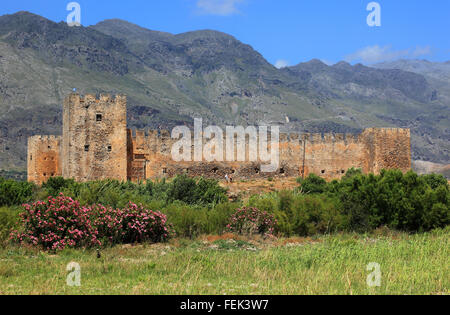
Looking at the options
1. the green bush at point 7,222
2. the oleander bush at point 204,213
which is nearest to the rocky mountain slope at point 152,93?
the oleander bush at point 204,213

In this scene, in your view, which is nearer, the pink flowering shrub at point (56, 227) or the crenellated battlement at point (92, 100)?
the pink flowering shrub at point (56, 227)

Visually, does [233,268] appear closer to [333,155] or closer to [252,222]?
[252,222]

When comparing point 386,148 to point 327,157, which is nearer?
point 386,148

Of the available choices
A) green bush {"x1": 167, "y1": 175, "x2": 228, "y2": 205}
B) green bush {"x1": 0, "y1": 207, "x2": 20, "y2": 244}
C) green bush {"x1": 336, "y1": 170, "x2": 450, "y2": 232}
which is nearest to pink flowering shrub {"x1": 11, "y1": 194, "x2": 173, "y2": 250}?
green bush {"x1": 0, "y1": 207, "x2": 20, "y2": 244}

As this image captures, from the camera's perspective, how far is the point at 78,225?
1192 cm

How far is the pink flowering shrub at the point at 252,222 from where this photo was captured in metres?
14.4

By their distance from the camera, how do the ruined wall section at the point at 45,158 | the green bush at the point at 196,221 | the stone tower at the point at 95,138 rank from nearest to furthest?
1. the green bush at the point at 196,221
2. the stone tower at the point at 95,138
3. the ruined wall section at the point at 45,158

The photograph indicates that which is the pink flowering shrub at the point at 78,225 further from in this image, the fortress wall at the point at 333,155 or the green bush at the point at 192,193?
the fortress wall at the point at 333,155

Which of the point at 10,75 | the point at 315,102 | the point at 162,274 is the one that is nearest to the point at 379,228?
the point at 162,274

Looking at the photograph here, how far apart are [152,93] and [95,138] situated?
4781 inches

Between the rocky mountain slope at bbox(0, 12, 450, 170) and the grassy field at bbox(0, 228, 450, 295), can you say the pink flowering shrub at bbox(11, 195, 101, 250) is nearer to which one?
the grassy field at bbox(0, 228, 450, 295)

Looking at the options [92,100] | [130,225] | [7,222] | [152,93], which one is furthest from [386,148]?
[152,93]

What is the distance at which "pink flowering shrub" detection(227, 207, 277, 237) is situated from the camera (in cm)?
1440

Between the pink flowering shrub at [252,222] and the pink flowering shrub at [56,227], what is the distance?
403 cm
